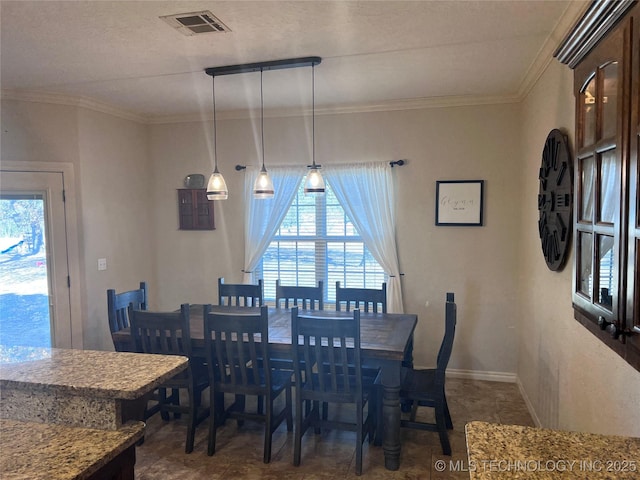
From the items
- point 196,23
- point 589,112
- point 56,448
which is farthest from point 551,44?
point 56,448

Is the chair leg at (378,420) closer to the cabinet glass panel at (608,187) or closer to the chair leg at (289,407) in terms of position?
the chair leg at (289,407)

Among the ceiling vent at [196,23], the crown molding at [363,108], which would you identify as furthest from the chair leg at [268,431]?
the crown molding at [363,108]

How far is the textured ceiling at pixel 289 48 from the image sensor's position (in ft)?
7.38

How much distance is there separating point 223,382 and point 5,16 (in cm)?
245

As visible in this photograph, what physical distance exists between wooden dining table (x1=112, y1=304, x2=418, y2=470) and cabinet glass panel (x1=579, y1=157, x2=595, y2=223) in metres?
1.31

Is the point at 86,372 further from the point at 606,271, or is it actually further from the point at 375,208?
the point at 375,208

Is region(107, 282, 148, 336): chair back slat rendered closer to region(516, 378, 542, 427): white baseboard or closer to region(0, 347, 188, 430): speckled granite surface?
region(0, 347, 188, 430): speckled granite surface

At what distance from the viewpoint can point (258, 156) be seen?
459 centimetres

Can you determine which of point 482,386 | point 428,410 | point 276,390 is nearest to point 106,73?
point 276,390

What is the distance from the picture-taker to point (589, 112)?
66.4 inches

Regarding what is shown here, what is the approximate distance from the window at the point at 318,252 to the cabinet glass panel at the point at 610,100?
9.77ft

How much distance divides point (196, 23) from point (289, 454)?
8.92ft

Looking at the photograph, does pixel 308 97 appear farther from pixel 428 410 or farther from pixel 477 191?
pixel 428 410

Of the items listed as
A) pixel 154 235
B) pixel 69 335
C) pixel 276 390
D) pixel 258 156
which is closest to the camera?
pixel 276 390
